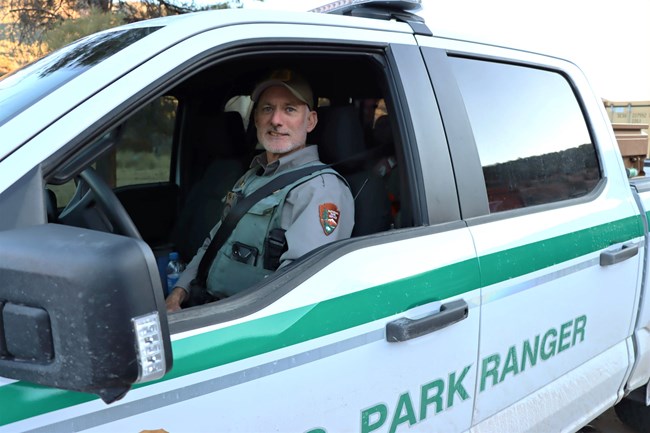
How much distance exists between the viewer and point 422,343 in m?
1.58

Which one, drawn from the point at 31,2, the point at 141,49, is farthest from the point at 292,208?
the point at 31,2

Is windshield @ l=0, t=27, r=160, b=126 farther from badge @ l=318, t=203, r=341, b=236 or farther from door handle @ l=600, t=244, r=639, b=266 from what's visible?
door handle @ l=600, t=244, r=639, b=266

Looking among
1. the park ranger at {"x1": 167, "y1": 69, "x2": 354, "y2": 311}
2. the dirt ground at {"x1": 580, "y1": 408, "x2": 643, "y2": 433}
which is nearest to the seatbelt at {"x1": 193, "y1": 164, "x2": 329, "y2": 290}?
the park ranger at {"x1": 167, "y1": 69, "x2": 354, "y2": 311}

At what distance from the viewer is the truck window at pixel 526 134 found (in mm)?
1970

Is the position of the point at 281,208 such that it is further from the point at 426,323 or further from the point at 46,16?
the point at 46,16

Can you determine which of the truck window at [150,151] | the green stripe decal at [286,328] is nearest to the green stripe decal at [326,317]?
the green stripe decal at [286,328]

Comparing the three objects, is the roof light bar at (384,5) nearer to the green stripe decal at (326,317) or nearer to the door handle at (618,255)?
the green stripe decal at (326,317)

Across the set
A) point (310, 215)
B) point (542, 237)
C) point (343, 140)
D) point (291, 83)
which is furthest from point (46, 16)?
point (542, 237)

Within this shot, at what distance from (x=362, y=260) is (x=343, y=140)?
0.83m

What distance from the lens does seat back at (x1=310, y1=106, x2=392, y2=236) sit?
2018 millimetres

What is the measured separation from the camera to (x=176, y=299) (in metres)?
2.03

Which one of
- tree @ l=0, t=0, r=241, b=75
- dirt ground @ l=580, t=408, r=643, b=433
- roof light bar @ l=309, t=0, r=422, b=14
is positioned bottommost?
dirt ground @ l=580, t=408, r=643, b=433

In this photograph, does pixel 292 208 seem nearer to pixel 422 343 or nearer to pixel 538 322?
pixel 422 343

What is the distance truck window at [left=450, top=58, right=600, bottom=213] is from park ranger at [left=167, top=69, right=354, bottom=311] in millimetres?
501
